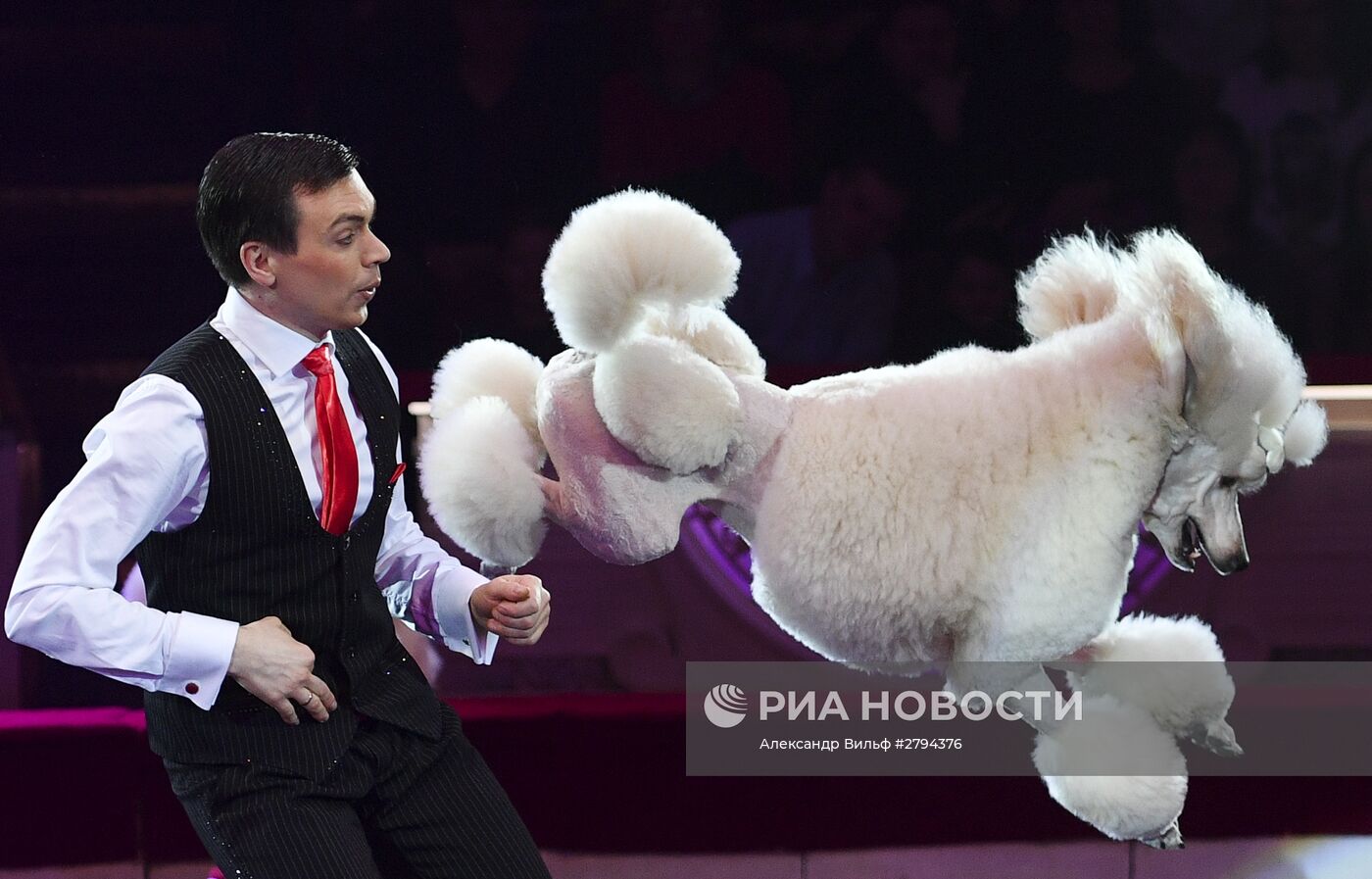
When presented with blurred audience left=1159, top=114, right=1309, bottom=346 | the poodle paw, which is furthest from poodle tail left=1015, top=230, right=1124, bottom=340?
blurred audience left=1159, top=114, right=1309, bottom=346

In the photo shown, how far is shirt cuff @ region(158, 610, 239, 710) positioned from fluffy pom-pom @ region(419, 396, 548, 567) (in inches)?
8.6

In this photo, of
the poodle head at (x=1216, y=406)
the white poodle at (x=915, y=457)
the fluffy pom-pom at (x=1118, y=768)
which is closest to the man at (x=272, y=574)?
the white poodle at (x=915, y=457)

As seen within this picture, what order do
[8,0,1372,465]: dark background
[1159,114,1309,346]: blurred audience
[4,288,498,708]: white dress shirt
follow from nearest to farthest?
1. [4,288,498,708]: white dress shirt
2. [8,0,1372,465]: dark background
3. [1159,114,1309,346]: blurred audience

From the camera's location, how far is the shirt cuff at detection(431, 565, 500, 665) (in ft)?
4.33

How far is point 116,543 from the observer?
107 cm

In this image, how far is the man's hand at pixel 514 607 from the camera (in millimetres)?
1254

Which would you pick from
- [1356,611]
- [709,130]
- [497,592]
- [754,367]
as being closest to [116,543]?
[497,592]

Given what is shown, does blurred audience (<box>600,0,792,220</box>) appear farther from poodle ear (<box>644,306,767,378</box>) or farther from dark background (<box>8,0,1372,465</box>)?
poodle ear (<box>644,306,767,378</box>)

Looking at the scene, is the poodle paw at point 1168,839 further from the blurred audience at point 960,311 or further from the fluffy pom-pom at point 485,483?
the blurred audience at point 960,311

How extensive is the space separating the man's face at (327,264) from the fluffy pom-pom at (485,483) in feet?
0.49

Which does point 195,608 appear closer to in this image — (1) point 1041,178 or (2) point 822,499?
(2) point 822,499

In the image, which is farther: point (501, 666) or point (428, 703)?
point (501, 666)

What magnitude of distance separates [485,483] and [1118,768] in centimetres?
66

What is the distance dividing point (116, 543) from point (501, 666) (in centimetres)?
104
